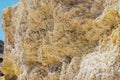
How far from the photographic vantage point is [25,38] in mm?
Result: 9641

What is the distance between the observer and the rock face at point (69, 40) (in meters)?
6.55

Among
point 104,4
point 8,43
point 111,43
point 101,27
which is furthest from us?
point 8,43

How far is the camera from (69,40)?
25.6ft

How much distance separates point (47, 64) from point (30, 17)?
150 centimetres

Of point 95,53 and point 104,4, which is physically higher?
point 104,4

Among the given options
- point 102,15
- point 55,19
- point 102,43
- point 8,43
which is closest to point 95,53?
point 102,43

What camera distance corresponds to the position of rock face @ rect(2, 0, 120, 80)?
6.55 m

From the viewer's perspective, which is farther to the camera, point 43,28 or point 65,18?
point 43,28

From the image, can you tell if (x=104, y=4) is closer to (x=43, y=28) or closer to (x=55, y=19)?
(x=55, y=19)

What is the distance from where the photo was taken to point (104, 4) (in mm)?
7602

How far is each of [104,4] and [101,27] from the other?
2.32 ft

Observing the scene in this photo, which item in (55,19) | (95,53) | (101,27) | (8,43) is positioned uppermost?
(8,43)

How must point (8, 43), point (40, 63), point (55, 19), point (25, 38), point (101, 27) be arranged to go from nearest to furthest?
point (101, 27)
point (55, 19)
point (40, 63)
point (25, 38)
point (8, 43)

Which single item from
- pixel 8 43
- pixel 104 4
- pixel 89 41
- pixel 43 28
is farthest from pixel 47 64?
pixel 8 43
